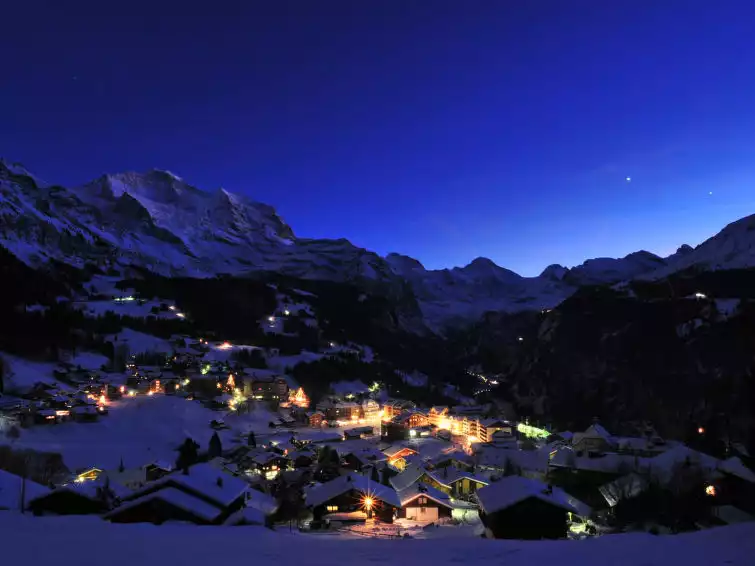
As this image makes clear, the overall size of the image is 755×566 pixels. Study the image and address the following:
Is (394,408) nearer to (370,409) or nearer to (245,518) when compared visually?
(370,409)

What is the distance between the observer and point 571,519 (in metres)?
36.8

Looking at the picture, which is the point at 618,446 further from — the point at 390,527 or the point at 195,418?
the point at 195,418

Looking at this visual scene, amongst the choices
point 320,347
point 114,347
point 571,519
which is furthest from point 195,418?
point 320,347

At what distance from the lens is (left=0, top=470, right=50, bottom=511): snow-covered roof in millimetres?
23434

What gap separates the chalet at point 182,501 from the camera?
2069 cm

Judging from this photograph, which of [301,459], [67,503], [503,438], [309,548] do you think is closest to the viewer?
[309,548]

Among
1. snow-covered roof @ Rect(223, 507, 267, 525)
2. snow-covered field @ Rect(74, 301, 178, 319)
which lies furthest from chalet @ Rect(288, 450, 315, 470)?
snow-covered field @ Rect(74, 301, 178, 319)

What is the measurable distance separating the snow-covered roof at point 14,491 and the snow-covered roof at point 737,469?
164 ft

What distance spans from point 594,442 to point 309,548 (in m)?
61.0

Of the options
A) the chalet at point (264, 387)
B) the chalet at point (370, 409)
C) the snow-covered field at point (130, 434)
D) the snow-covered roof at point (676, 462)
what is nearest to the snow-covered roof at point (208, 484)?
the snow-covered field at point (130, 434)

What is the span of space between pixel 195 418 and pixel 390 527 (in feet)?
160

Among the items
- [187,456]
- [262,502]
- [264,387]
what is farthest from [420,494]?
[264,387]

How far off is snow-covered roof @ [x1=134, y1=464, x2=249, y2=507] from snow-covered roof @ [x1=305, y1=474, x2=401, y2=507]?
7.75 meters

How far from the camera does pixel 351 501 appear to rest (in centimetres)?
3353
